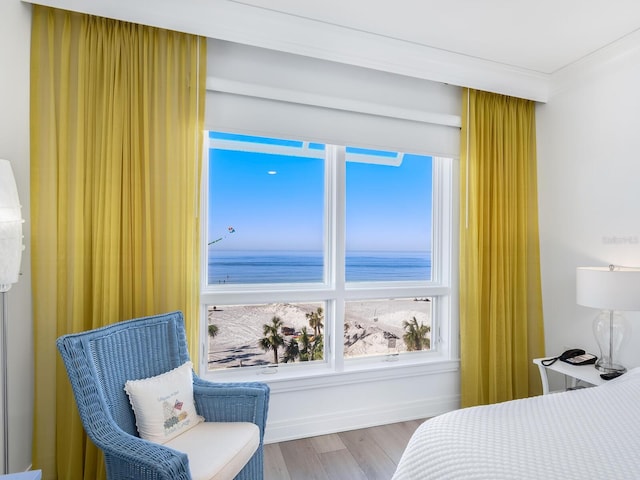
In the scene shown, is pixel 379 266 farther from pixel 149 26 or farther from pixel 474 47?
pixel 149 26

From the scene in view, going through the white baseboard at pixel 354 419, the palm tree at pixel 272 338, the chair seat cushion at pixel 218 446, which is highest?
the palm tree at pixel 272 338

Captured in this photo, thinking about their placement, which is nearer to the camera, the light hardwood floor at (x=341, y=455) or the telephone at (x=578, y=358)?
the light hardwood floor at (x=341, y=455)

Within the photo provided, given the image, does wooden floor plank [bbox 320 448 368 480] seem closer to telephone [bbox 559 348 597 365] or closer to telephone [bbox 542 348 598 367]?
telephone [bbox 542 348 598 367]

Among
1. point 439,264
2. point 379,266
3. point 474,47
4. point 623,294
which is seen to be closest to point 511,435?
point 623,294

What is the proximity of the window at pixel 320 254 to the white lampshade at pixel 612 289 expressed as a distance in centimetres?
97

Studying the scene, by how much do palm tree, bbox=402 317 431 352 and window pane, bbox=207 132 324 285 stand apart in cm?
86

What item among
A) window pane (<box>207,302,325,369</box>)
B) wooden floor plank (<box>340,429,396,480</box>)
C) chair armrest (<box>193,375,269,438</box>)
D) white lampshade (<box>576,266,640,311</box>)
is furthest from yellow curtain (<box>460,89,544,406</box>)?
chair armrest (<box>193,375,269,438</box>)

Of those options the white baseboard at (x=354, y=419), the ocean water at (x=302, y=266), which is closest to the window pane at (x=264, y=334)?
the ocean water at (x=302, y=266)

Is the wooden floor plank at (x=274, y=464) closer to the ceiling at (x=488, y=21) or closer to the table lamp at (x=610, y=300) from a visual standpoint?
the table lamp at (x=610, y=300)

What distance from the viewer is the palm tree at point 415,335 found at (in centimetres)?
305

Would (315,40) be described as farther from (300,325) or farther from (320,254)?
(300,325)

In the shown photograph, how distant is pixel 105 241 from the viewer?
2.07 metres

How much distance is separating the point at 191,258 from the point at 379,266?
139cm

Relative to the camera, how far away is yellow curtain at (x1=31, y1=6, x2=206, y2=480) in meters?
2.00
